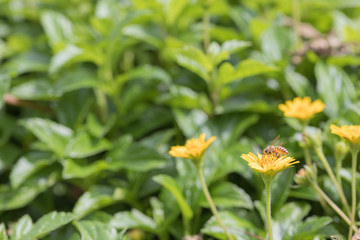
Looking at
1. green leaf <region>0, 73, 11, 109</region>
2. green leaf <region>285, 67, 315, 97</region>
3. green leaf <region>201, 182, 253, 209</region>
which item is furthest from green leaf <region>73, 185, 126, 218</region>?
green leaf <region>285, 67, 315, 97</region>

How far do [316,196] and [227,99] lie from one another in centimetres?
47

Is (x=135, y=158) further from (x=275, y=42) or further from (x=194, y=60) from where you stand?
(x=275, y=42)

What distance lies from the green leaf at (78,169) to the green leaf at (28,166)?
0.08 m

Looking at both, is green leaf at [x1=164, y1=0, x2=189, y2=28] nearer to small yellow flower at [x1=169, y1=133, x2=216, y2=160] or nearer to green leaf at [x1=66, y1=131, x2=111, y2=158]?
green leaf at [x1=66, y1=131, x2=111, y2=158]

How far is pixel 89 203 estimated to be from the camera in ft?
3.67

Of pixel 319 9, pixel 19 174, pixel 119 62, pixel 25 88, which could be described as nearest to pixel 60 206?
pixel 19 174

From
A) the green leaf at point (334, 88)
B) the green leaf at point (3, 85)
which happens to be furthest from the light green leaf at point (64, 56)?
the green leaf at point (334, 88)

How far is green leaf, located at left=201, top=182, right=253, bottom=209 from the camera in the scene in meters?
1.05

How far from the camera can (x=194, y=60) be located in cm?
122

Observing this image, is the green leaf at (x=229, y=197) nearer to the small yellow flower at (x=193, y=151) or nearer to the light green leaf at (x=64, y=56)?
the small yellow flower at (x=193, y=151)

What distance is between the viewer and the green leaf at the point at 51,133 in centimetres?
120

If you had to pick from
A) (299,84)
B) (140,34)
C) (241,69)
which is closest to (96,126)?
(140,34)

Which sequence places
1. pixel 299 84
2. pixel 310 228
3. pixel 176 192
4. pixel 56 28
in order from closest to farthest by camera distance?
1. pixel 310 228
2. pixel 176 192
3. pixel 299 84
4. pixel 56 28

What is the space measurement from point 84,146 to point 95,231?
0.32m
